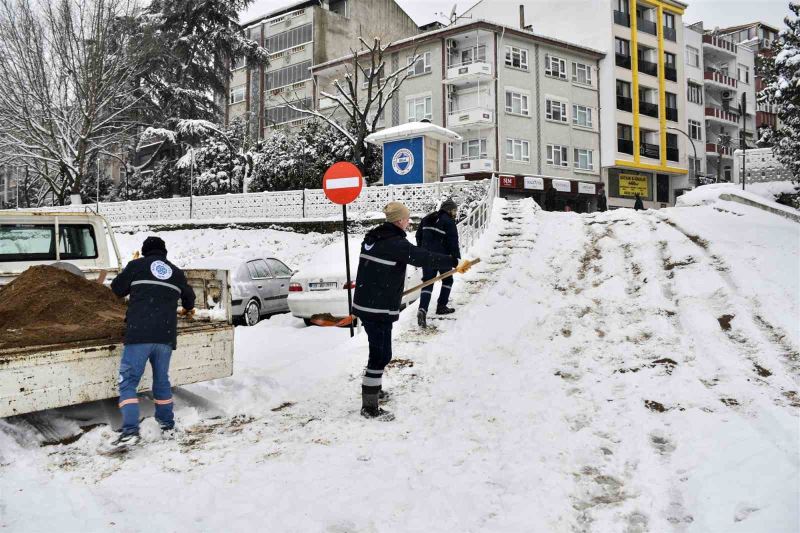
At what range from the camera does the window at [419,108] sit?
37916 mm

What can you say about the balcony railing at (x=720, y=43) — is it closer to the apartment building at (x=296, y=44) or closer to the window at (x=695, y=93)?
the window at (x=695, y=93)

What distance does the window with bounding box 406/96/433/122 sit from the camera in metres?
37.9

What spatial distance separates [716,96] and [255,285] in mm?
53224

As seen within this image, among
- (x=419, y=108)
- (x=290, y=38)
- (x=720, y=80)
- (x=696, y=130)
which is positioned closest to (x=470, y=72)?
(x=419, y=108)

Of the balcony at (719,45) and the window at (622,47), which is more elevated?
the balcony at (719,45)

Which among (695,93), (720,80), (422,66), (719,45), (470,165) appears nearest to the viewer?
(470,165)

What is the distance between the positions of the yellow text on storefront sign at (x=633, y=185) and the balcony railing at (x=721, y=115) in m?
12.1

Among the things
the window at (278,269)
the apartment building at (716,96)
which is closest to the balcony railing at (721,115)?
the apartment building at (716,96)

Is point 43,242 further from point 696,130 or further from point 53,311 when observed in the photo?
point 696,130

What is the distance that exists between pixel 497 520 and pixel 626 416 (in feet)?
6.55

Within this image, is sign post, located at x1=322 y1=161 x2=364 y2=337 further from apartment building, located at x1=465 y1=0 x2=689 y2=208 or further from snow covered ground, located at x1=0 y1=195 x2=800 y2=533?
apartment building, located at x1=465 y1=0 x2=689 y2=208

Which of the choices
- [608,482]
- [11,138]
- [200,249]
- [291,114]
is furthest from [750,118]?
[608,482]

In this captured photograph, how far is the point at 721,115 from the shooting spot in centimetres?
4978

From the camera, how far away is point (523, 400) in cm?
551
